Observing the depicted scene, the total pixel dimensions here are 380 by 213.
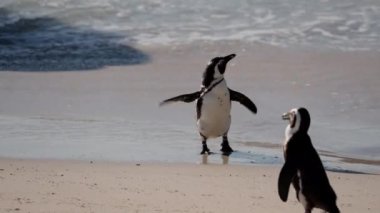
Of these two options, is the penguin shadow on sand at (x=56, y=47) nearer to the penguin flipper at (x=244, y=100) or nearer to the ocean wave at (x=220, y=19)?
the ocean wave at (x=220, y=19)

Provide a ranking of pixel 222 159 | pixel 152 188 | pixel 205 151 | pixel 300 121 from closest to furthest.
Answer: pixel 300 121, pixel 152 188, pixel 222 159, pixel 205 151

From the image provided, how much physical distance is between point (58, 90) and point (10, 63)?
2.42 metres

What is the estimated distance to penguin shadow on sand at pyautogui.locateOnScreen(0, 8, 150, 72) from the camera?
1162 centimetres

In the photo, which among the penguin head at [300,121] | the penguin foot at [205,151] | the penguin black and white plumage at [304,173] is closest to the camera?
the penguin black and white plumage at [304,173]

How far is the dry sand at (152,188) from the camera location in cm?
495

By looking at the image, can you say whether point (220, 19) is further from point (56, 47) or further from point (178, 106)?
point (178, 106)

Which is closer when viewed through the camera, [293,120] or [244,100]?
[293,120]

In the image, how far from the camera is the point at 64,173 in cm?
575

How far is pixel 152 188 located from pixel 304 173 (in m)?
1.16

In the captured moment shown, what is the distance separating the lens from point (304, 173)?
14.8 feet

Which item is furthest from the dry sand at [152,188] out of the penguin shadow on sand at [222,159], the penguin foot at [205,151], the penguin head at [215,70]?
the penguin head at [215,70]

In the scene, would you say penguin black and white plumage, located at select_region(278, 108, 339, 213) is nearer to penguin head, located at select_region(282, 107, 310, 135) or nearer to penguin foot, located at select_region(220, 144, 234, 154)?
penguin head, located at select_region(282, 107, 310, 135)

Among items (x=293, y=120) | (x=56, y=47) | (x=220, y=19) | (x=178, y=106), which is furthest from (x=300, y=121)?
(x=220, y=19)

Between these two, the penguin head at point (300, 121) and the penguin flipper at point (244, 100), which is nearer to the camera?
the penguin head at point (300, 121)
